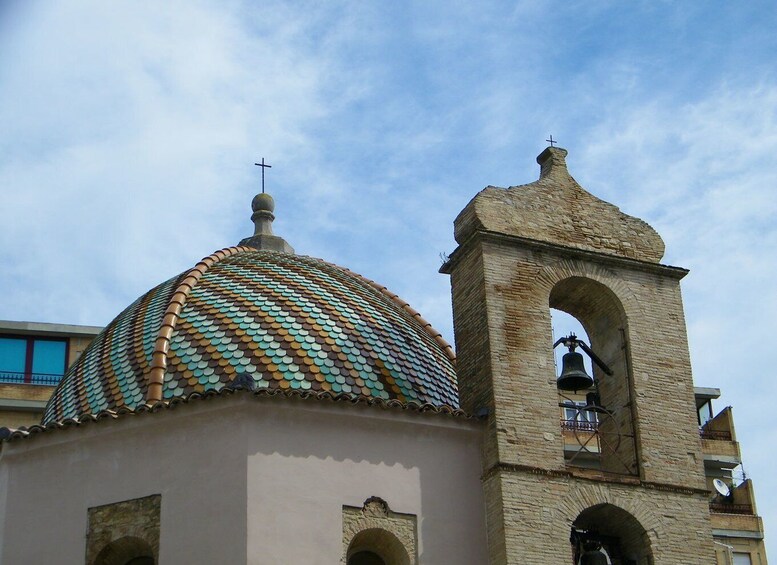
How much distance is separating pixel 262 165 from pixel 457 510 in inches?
281

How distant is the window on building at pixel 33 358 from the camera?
91.7 ft

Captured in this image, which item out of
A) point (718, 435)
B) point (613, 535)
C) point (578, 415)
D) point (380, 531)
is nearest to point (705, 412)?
point (718, 435)

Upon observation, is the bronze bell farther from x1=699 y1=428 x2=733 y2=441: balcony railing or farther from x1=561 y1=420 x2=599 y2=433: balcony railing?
x1=699 y1=428 x2=733 y2=441: balcony railing

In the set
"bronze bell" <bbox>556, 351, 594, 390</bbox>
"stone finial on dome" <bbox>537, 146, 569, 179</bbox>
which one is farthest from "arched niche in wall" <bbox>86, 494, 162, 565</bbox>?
"stone finial on dome" <bbox>537, 146, 569, 179</bbox>

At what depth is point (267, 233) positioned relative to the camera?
19859mm

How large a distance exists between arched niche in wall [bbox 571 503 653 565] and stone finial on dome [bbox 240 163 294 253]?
6.20 metres

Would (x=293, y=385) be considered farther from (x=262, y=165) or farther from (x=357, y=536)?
(x=262, y=165)

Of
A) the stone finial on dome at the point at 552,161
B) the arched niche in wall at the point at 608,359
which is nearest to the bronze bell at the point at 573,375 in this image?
the arched niche in wall at the point at 608,359

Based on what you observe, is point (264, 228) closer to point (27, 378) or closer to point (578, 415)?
point (578, 415)

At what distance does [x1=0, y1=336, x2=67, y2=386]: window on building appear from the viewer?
27.9m

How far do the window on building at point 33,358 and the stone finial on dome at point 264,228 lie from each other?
29.7 feet

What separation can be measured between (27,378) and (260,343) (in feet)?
43.3

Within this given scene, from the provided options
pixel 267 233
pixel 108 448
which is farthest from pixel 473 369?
pixel 267 233

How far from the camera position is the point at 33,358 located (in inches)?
1116
